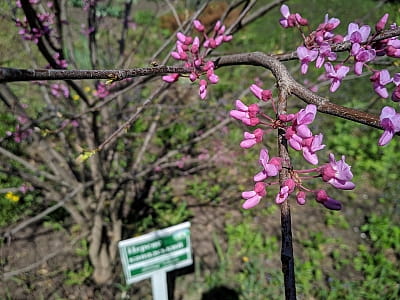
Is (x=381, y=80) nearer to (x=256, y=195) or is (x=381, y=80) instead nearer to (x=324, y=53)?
(x=324, y=53)

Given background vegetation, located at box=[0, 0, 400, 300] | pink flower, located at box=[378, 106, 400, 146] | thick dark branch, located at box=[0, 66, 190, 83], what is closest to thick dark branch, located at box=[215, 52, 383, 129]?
pink flower, located at box=[378, 106, 400, 146]

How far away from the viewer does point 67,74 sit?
68 cm

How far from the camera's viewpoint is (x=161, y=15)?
6770mm

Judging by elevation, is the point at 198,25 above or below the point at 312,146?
above

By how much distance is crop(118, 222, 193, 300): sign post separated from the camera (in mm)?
2205

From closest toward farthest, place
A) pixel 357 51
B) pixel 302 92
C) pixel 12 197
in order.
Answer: pixel 302 92, pixel 357 51, pixel 12 197

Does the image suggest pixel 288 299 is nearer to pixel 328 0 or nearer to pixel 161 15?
pixel 328 0

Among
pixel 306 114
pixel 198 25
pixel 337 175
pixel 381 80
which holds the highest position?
pixel 198 25

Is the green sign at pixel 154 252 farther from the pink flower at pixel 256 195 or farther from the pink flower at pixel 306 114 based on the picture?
the pink flower at pixel 306 114

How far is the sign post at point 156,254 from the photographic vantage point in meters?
2.21

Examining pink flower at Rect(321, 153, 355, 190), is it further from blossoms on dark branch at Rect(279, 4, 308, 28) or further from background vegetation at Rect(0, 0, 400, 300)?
background vegetation at Rect(0, 0, 400, 300)

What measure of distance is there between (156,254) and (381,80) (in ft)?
5.87

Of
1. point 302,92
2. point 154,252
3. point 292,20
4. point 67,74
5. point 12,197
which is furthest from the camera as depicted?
point 12,197

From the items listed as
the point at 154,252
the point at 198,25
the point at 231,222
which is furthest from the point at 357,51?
the point at 231,222
